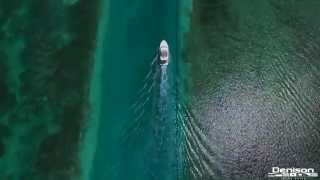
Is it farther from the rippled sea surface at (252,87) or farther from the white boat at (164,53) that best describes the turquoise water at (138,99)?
the rippled sea surface at (252,87)

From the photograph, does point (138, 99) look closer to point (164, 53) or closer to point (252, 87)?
point (164, 53)

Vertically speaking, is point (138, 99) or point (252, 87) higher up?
point (252, 87)

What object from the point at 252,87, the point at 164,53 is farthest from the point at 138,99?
the point at 252,87

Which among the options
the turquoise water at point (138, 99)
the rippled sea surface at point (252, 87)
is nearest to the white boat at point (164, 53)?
the turquoise water at point (138, 99)

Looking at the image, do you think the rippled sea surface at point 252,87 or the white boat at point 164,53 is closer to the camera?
the rippled sea surface at point 252,87

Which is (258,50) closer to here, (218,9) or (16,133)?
(218,9)
